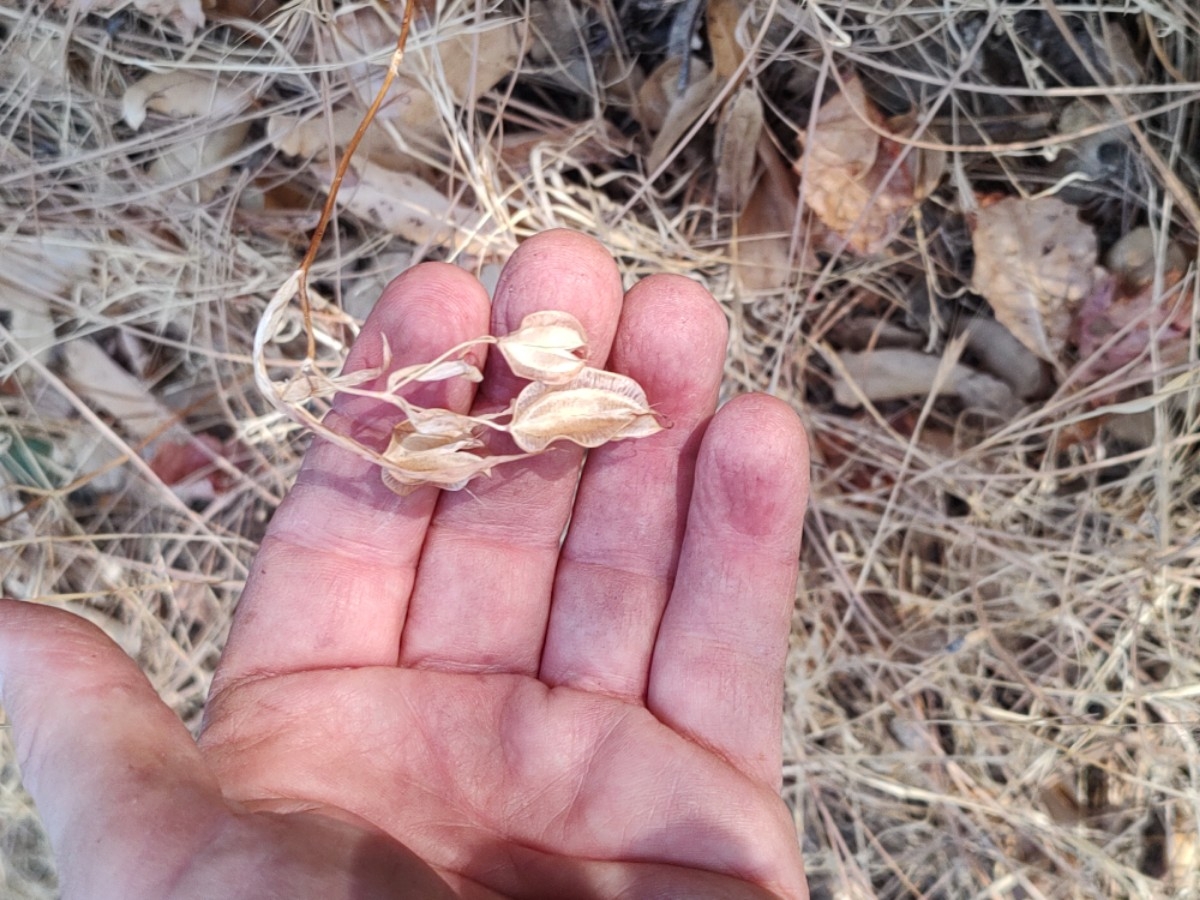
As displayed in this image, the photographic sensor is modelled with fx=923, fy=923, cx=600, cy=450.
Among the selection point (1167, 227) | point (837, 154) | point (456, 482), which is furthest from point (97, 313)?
point (1167, 227)

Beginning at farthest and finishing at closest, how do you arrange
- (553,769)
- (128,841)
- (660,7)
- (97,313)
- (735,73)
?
(97,313)
(660,7)
(735,73)
(553,769)
(128,841)

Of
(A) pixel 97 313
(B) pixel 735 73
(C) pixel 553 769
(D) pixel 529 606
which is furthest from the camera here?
(A) pixel 97 313

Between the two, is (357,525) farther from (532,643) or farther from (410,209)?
(410,209)

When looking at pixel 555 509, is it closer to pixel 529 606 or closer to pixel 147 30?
pixel 529 606

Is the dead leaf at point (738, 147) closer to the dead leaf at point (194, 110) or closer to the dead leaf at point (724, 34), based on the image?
the dead leaf at point (724, 34)

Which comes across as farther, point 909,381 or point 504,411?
point 909,381

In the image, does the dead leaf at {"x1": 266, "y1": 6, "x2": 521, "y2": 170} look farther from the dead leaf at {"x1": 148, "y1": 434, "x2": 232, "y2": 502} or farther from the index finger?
the dead leaf at {"x1": 148, "y1": 434, "x2": 232, "y2": 502}

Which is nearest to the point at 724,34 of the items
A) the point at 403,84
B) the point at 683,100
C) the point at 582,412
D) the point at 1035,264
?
the point at 683,100

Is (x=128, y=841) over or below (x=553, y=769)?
over
